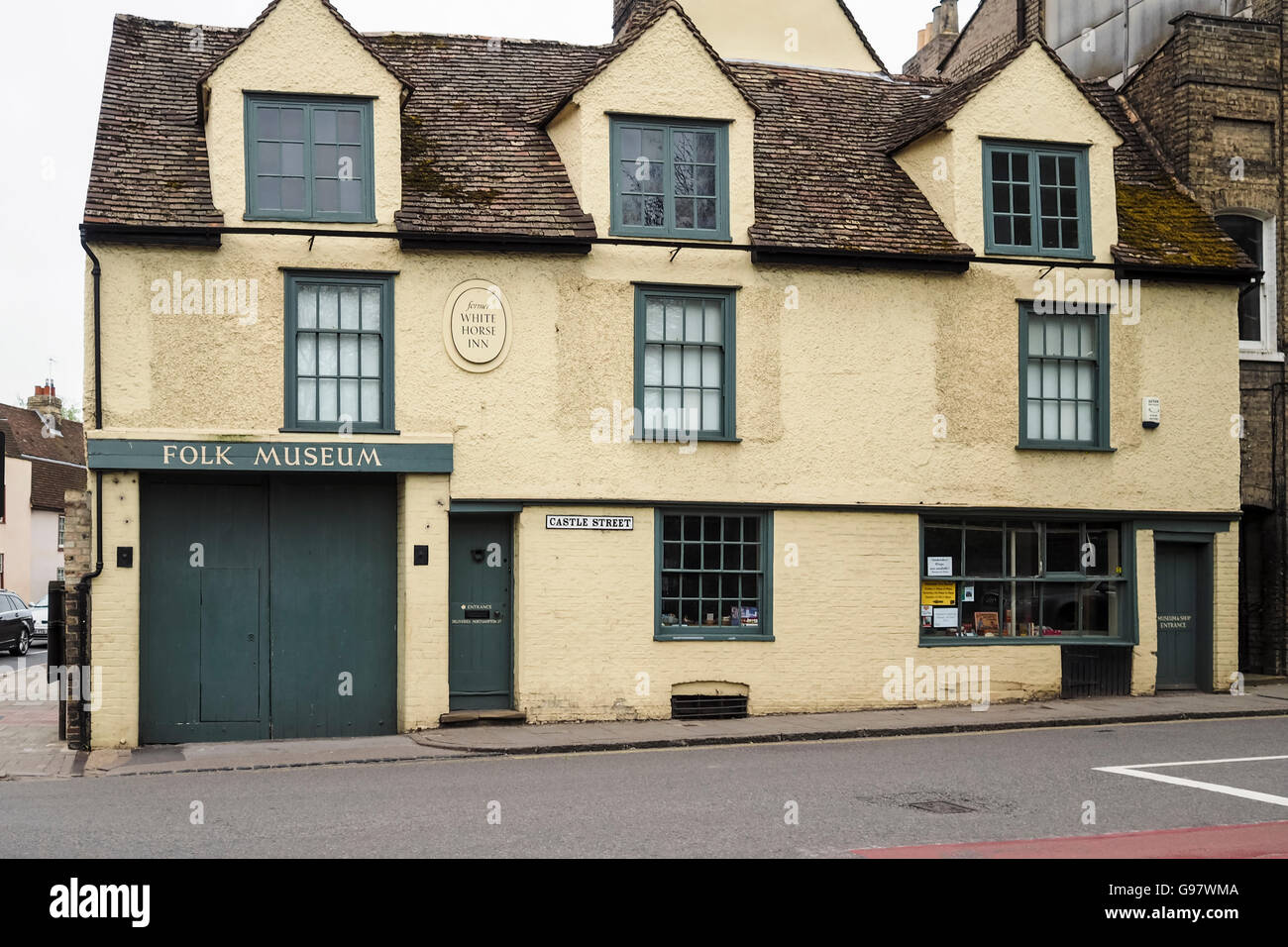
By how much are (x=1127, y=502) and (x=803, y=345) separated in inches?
204

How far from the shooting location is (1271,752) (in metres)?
14.3

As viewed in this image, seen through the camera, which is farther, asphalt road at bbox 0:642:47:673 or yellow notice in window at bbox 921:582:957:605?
asphalt road at bbox 0:642:47:673

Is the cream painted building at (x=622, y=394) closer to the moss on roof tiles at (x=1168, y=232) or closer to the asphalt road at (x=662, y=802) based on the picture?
the moss on roof tiles at (x=1168, y=232)

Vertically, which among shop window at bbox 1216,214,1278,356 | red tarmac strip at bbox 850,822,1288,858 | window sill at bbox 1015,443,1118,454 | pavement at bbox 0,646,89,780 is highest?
shop window at bbox 1216,214,1278,356

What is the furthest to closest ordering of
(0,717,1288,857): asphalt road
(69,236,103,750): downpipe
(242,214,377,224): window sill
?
(242,214,377,224): window sill < (69,236,103,750): downpipe < (0,717,1288,857): asphalt road

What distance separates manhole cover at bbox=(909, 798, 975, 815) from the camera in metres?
11.1

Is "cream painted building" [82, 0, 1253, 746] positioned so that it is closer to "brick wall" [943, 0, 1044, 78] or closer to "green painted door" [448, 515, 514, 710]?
"green painted door" [448, 515, 514, 710]

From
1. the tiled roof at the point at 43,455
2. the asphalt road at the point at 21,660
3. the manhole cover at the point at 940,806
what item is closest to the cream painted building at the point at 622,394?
the manhole cover at the point at 940,806

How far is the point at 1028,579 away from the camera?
1970 cm

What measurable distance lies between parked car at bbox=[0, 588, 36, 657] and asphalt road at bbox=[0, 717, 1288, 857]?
74.2ft

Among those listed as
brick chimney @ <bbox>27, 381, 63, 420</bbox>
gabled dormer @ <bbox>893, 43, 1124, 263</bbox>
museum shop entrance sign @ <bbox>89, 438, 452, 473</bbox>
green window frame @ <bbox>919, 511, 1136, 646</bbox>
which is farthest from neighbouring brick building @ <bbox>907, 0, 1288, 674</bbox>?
brick chimney @ <bbox>27, 381, 63, 420</bbox>

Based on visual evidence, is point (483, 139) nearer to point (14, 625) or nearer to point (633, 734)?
point (633, 734)

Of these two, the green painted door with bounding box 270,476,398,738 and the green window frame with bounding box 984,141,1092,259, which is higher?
the green window frame with bounding box 984,141,1092,259
